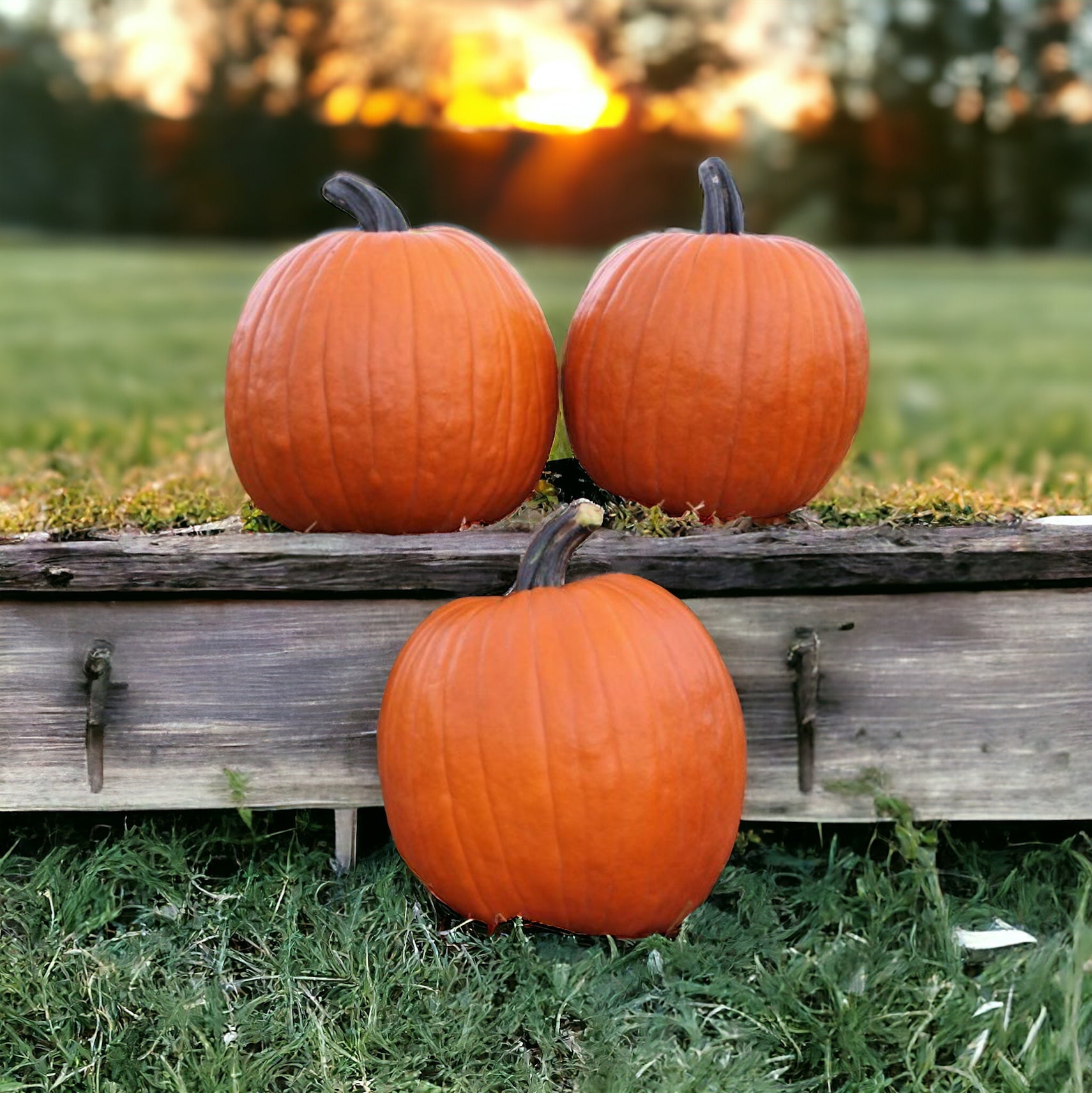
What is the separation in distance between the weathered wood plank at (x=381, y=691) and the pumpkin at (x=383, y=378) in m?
0.19

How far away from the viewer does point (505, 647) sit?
5.76ft

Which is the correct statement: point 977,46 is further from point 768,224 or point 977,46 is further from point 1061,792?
point 1061,792

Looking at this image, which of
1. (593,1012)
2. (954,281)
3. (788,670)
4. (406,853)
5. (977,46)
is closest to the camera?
(593,1012)

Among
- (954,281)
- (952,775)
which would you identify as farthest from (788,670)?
(954,281)

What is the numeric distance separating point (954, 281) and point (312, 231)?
30.3ft

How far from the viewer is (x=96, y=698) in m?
1.99

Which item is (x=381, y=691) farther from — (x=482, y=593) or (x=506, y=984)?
(x=506, y=984)

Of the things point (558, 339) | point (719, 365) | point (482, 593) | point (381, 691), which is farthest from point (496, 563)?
point (558, 339)

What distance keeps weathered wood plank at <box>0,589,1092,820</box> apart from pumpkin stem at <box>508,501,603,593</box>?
0.22 meters

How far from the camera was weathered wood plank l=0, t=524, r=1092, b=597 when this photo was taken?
1960mm

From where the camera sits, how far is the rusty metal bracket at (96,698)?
1987mm

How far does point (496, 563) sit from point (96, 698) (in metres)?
0.69

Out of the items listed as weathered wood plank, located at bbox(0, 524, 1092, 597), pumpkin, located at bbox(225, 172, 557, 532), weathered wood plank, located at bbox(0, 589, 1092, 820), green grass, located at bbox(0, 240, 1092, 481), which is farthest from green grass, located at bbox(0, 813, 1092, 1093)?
green grass, located at bbox(0, 240, 1092, 481)

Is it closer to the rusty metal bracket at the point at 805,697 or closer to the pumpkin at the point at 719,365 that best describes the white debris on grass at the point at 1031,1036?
the rusty metal bracket at the point at 805,697
